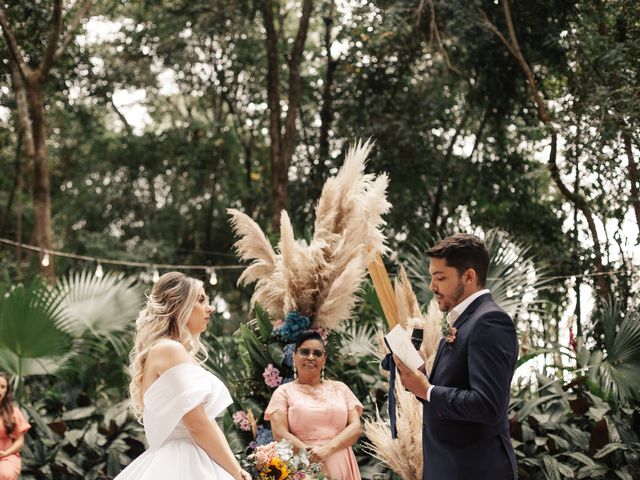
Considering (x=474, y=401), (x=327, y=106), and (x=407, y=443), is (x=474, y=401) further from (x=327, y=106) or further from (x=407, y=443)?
(x=327, y=106)

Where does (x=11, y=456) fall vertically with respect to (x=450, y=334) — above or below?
below

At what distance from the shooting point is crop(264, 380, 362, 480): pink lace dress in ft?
16.7

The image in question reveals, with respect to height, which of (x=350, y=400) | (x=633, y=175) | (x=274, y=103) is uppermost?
(x=274, y=103)

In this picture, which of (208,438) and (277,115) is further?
(277,115)

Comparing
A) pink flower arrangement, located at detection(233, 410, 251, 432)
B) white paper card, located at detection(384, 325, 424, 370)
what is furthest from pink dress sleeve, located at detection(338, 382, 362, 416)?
white paper card, located at detection(384, 325, 424, 370)

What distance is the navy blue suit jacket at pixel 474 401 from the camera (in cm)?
275

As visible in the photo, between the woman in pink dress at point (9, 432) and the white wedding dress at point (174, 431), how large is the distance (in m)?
3.71

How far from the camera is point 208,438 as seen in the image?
3189 mm

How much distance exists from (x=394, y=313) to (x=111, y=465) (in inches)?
162

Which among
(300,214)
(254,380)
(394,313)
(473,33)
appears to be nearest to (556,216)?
(473,33)

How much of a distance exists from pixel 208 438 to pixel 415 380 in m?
0.87

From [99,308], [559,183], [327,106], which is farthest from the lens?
[327,106]

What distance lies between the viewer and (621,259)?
9.45 meters

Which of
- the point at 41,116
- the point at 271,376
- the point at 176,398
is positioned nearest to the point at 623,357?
the point at 271,376
